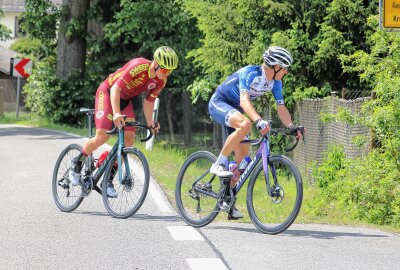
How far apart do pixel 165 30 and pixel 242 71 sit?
2206cm

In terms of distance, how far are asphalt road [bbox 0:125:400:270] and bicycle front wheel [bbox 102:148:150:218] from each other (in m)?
0.14

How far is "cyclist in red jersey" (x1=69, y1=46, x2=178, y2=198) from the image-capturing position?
31.2ft

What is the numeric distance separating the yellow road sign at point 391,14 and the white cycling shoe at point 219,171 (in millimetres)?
2552

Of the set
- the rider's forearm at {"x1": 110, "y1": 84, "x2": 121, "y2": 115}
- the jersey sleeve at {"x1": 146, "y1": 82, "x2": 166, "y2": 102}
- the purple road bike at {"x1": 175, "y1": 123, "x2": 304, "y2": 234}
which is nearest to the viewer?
the purple road bike at {"x1": 175, "y1": 123, "x2": 304, "y2": 234}

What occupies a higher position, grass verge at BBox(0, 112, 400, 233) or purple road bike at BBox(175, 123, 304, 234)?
purple road bike at BBox(175, 123, 304, 234)

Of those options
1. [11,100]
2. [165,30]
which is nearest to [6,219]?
[165,30]

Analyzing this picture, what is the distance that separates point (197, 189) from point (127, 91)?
1220 millimetres

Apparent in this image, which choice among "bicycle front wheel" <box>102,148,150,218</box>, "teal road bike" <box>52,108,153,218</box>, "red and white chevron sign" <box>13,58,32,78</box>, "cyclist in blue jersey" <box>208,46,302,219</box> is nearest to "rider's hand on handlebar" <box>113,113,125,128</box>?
"teal road bike" <box>52,108,153,218</box>

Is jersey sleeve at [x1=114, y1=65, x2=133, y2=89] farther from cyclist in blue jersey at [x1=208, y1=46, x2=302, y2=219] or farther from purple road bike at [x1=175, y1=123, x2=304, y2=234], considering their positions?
purple road bike at [x1=175, y1=123, x2=304, y2=234]

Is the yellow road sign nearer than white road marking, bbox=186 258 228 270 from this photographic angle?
No

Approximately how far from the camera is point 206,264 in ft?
23.7

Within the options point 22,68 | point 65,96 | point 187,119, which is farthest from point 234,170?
point 22,68

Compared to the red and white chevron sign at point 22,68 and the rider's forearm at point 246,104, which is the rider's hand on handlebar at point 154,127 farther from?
the red and white chevron sign at point 22,68

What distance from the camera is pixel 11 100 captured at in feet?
185
